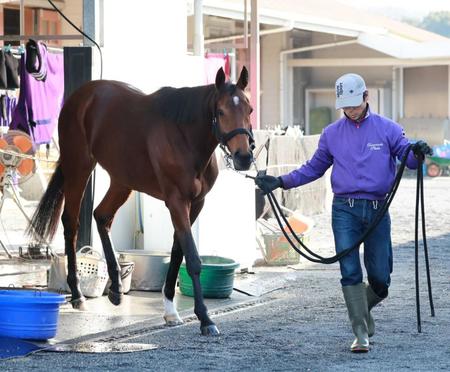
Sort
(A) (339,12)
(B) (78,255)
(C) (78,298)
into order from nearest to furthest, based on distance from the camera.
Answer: (C) (78,298) < (B) (78,255) < (A) (339,12)

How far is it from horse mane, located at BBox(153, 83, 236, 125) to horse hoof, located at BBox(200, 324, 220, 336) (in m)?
1.59

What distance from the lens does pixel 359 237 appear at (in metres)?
7.73

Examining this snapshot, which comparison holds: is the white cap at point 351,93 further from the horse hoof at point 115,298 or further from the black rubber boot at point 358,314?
the horse hoof at point 115,298

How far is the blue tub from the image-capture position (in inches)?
311

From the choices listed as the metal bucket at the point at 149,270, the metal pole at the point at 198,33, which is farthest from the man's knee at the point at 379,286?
the metal pole at the point at 198,33

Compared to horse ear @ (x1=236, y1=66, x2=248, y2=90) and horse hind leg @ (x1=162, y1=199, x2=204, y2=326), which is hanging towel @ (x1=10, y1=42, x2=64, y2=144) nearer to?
horse hind leg @ (x1=162, y1=199, x2=204, y2=326)

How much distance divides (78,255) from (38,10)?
11.0 metres

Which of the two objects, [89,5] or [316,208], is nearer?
[89,5]

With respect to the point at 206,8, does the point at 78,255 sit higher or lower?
lower

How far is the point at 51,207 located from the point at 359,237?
350cm

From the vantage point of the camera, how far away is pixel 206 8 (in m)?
23.7

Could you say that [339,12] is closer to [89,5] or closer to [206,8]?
[206,8]

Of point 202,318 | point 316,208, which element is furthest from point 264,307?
point 316,208

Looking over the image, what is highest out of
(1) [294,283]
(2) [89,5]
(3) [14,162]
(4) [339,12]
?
(4) [339,12]
